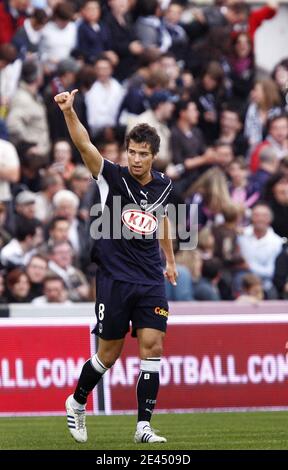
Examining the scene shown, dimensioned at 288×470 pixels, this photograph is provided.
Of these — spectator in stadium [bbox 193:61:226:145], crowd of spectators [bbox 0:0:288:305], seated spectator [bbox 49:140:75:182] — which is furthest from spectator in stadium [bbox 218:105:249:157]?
seated spectator [bbox 49:140:75:182]

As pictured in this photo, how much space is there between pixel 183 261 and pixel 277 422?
14.6ft

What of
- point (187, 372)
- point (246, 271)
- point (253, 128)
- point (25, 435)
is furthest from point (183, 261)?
point (25, 435)

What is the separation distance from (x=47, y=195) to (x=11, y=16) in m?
2.55

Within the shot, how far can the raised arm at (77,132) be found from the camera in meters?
10.5

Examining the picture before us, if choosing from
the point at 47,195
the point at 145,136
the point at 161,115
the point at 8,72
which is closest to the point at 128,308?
the point at 145,136

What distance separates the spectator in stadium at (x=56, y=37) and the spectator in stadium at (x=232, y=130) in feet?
8.31

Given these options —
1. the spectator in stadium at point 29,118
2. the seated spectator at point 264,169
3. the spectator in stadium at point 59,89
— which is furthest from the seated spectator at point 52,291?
the seated spectator at point 264,169

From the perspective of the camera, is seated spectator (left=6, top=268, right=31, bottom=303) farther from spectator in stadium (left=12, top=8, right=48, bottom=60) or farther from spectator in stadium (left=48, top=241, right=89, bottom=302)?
spectator in stadium (left=12, top=8, right=48, bottom=60)

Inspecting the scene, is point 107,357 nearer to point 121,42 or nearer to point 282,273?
point 282,273

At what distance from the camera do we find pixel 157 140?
10.9 metres

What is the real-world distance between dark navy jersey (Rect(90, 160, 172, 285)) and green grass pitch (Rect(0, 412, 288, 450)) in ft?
4.13

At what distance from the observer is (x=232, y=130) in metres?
20.2

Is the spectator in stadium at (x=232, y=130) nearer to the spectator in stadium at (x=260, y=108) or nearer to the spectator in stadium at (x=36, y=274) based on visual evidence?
the spectator in stadium at (x=260, y=108)
